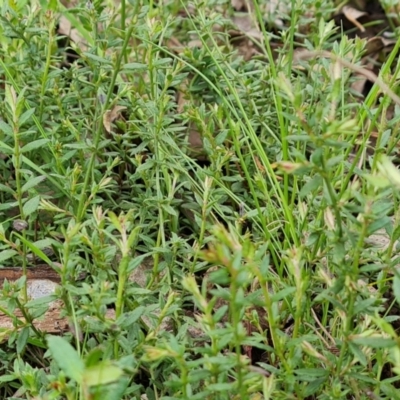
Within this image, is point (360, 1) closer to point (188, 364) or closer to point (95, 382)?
point (188, 364)

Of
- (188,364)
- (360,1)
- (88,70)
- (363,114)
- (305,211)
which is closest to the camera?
(188,364)

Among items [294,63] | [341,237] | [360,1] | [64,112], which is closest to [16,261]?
[64,112]

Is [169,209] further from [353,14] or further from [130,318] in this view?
[353,14]

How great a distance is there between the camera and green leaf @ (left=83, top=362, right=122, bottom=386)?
1.05 m

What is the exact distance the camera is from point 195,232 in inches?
79.4

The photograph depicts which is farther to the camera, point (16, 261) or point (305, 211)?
point (16, 261)

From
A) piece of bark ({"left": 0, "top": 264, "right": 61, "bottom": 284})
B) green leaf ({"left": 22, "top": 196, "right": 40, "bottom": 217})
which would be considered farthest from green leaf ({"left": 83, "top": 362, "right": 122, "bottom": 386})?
piece of bark ({"left": 0, "top": 264, "right": 61, "bottom": 284})

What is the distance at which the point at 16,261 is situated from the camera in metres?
1.89

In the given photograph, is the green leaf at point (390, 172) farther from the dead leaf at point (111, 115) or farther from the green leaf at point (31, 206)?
the dead leaf at point (111, 115)

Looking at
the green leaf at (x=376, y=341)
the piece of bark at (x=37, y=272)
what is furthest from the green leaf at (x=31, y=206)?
the green leaf at (x=376, y=341)

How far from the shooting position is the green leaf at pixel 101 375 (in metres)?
1.05

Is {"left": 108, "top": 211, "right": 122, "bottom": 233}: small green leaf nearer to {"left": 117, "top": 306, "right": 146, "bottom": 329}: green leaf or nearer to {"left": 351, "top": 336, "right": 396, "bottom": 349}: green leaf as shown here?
{"left": 117, "top": 306, "right": 146, "bottom": 329}: green leaf

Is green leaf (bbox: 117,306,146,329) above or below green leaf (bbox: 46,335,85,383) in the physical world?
below

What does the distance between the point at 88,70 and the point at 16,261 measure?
0.64 meters
